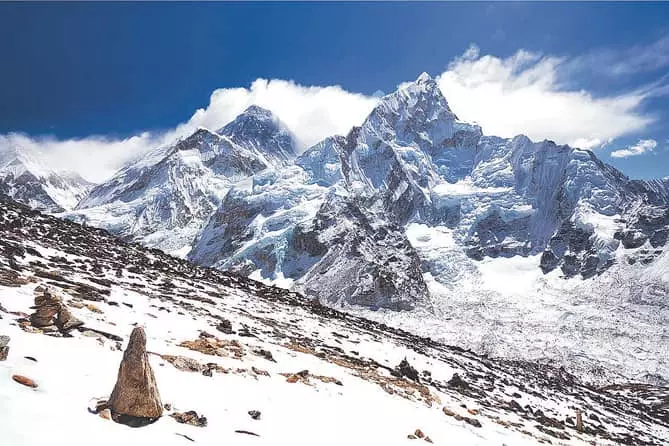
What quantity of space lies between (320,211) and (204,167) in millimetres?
98859

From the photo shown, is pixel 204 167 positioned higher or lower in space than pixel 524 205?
lower

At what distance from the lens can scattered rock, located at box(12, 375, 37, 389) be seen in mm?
6125

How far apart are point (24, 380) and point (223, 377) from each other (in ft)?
13.6

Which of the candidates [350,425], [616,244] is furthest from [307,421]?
[616,244]

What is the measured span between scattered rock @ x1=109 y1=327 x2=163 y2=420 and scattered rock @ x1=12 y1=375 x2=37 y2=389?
3.29 feet

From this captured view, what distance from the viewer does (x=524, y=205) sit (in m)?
179

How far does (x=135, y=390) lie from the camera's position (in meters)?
6.53

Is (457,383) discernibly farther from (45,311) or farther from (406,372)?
(45,311)

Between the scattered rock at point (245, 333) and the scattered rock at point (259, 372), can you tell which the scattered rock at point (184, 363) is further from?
the scattered rock at point (245, 333)

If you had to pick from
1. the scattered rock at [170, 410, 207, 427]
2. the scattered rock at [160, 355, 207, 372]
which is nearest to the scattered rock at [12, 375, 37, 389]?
the scattered rock at [170, 410, 207, 427]

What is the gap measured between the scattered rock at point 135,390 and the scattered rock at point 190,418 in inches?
12.1

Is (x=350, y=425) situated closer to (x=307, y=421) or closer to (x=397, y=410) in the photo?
(x=307, y=421)

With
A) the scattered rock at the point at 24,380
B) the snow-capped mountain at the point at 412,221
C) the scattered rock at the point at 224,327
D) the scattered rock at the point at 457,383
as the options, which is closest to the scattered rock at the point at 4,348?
the scattered rock at the point at 24,380

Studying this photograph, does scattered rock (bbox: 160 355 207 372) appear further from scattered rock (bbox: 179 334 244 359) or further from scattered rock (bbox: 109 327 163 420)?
scattered rock (bbox: 109 327 163 420)
